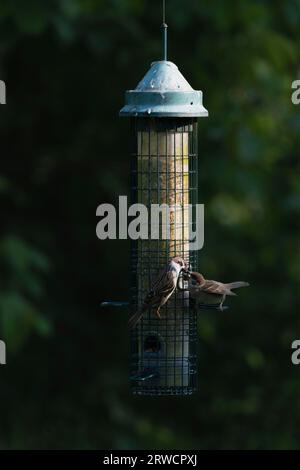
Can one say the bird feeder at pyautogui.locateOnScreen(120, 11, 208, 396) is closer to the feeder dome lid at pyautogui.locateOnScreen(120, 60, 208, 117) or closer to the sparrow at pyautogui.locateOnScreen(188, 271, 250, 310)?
the sparrow at pyautogui.locateOnScreen(188, 271, 250, 310)

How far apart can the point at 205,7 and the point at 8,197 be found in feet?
9.75

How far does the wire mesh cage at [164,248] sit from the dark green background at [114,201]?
357cm

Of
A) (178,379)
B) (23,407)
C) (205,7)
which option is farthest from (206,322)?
(178,379)

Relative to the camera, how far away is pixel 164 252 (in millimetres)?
7102

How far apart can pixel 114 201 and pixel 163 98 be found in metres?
6.11

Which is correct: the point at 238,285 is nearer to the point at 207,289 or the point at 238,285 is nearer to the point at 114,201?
the point at 207,289

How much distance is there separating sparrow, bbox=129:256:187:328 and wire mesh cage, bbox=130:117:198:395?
0.52 ft

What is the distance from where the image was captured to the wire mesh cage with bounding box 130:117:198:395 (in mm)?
7004

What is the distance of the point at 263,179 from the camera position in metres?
12.4

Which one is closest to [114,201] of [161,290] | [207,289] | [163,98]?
[207,289]

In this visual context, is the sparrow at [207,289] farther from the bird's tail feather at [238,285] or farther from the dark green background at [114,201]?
the dark green background at [114,201]

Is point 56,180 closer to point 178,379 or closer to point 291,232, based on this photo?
point 291,232

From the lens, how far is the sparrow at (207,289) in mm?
6949

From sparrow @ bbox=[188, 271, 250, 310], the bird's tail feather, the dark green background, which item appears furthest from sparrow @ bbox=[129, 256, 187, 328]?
the dark green background
